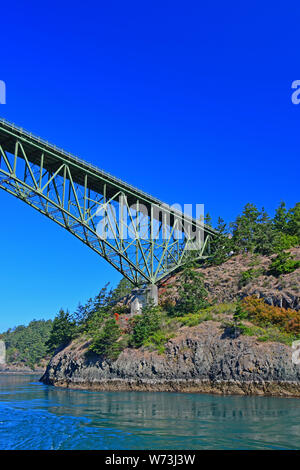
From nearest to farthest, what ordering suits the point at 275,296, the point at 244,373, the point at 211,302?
the point at 244,373 < the point at 275,296 < the point at 211,302

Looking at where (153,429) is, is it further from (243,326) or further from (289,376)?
(243,326)

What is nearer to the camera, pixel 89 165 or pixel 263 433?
pixel 263 433

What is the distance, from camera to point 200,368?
34.9 metres

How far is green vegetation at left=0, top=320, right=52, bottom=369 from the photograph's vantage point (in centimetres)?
12536

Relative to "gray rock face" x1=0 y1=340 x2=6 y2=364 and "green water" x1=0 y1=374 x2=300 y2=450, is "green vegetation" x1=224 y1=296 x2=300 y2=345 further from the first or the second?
"gray rock face" x1=0 y1=340 x2=6 y2=364

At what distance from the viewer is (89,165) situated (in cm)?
4616

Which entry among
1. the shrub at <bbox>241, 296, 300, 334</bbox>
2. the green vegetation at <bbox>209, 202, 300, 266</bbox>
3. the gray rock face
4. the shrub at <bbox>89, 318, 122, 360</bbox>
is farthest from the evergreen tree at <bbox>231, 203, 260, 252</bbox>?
the gray rock face

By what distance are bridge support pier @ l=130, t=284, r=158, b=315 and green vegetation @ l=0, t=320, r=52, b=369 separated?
245ft

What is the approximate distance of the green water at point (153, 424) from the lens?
48.7 ft

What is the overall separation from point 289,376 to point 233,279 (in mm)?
21940

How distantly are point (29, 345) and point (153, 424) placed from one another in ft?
427

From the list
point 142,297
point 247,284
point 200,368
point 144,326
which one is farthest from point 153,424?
point 142,297
